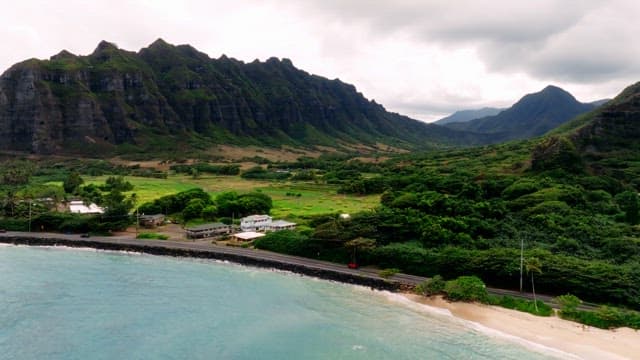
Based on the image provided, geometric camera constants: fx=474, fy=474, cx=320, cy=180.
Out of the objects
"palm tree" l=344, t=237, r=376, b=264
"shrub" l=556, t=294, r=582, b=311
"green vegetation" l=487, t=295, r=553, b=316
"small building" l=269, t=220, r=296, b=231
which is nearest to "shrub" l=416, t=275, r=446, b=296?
"green vegetation" l=487, t=295, r=553, b=316

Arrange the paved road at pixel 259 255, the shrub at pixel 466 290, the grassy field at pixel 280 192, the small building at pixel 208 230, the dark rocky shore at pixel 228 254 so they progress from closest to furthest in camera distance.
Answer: the shrub at pixel 466 290
the paved road at pixel 259 255
the dark rocky shore at pixel 228 254
the small building at pixel 208 230
the grassy field at pixel 280 192

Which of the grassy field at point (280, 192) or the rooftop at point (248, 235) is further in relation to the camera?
the grassy field at point (280, 192)

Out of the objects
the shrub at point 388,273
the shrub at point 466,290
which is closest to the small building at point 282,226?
the shrub at point 388,273

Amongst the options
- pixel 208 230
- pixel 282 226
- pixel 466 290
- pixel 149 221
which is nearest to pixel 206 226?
pixel 208 230

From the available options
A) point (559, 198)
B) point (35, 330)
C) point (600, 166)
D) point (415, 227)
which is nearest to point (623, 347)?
point (415, 227)

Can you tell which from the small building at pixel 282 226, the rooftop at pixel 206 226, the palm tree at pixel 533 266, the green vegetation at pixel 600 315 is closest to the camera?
the green vegetation at pixel 600 315

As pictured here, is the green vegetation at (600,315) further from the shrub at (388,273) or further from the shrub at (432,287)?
the shrub at (388,273)

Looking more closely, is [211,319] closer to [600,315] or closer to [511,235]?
[600,315]

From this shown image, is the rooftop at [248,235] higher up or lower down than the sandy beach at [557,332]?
higher up
